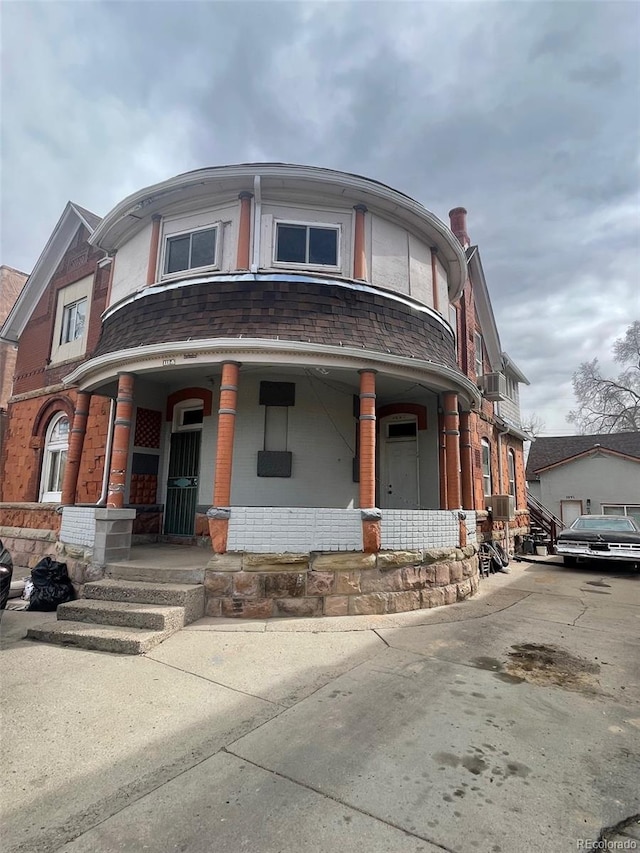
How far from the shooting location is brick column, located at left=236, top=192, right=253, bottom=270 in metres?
7.59

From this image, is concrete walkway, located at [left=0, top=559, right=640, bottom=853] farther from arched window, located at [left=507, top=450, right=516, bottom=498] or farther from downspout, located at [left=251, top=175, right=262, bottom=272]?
arched window, located at [left=507, top=450, right=516, bottom=498]

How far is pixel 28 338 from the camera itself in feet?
43.6

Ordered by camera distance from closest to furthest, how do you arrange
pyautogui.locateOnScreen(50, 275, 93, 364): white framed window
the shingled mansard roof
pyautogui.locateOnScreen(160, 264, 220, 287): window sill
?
pyautogui.locateOnScreen(160, 264, 220, 287): window sill < pyautogui.locateOnScreen(50, 275, 93, 364): white framed window < the shingled mansard roof

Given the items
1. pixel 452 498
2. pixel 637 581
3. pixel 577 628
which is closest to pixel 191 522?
pixel 452 498

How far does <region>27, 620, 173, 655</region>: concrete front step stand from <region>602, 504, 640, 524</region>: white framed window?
76.4ft

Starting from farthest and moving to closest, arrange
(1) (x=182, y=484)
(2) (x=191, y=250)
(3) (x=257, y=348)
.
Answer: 1. (1) (x=182, y=484)
2. (2) (x=191, y=250)
3. (3) (x=257, y=348)

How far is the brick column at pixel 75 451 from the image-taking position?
8500 mm

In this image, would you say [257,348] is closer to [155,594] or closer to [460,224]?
[155,594]

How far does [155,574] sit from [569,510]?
23.2m

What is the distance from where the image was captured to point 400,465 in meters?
10.0

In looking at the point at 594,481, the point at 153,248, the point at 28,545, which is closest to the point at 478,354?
the point at 153,248

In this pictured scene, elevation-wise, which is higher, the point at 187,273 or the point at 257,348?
the point at 187,273

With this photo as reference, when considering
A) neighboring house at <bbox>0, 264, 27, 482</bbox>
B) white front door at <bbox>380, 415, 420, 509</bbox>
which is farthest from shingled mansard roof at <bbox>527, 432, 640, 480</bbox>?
neighboring house at <bbox>0, 264, 27, 482</bbox>

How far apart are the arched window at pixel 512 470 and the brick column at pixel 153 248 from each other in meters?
13.7
